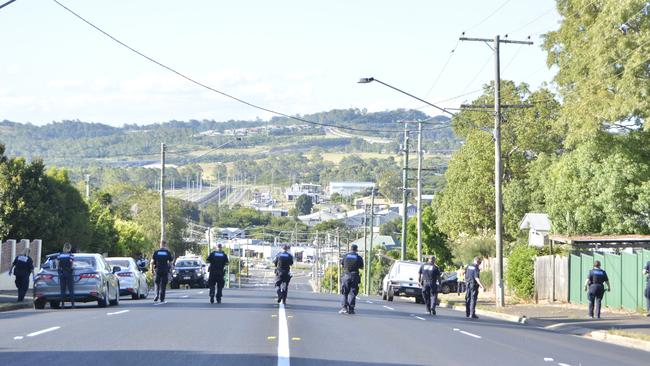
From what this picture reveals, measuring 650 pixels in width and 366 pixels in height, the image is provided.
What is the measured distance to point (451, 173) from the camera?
2970 inches

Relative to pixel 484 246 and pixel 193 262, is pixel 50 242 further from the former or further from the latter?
pixel 484 246

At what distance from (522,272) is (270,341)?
31127 millimetres

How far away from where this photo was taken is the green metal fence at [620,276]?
3644cm

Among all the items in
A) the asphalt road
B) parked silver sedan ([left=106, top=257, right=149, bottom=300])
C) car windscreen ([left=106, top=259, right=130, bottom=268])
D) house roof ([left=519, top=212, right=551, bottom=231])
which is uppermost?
house roof ([left=519, top=212, right=551, bottom=231])

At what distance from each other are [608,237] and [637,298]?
7.45 meters

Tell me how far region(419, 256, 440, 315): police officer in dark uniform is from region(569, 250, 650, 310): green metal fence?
6.73m

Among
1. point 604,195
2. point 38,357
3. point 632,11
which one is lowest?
point 38,357

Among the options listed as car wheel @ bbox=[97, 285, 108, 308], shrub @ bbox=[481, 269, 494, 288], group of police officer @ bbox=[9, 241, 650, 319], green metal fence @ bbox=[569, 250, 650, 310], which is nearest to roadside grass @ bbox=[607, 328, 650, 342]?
group of police officer @ bbox=[9, 241, 650, 319]

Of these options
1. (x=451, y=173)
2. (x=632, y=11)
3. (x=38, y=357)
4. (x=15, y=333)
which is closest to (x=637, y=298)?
(x=632, y=11)

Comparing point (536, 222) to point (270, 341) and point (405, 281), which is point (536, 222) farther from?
point (270, 341)

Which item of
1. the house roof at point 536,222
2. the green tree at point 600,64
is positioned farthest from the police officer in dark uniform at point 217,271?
the house roof at point 536,222

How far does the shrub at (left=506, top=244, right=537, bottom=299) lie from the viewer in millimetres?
48031

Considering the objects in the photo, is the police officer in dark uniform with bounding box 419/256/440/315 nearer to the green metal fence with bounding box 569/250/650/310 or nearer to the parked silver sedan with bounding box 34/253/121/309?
the green metal fence with bounding box 569/250/650/310

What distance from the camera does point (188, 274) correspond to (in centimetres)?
5953
